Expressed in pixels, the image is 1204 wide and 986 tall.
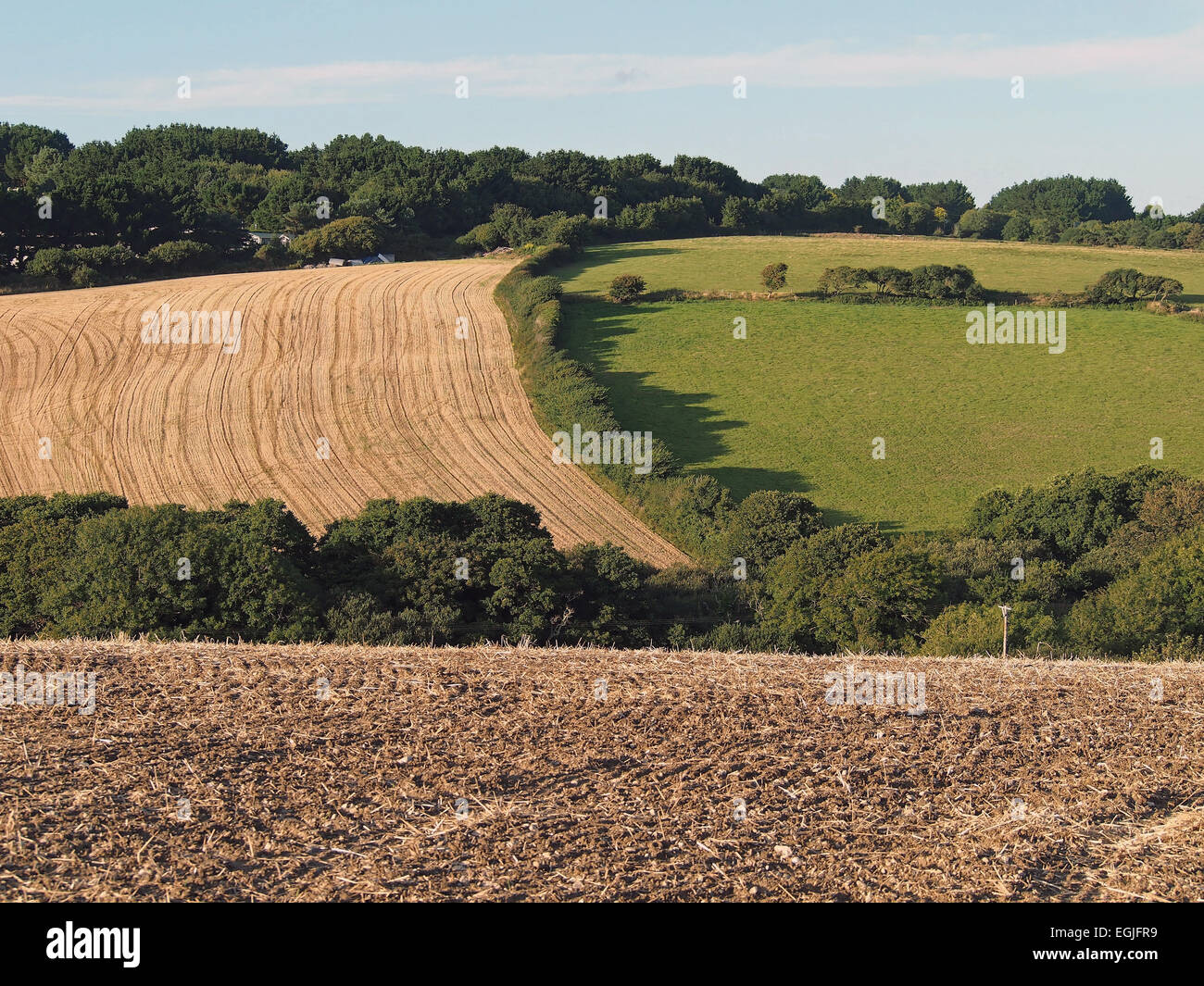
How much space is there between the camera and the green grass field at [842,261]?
259ft

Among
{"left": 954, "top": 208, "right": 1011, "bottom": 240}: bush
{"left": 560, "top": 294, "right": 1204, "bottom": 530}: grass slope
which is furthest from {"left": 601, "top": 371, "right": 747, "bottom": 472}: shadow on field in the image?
{"left": 954, "top": 208, "right": 1011, "bottom": 240}: bush

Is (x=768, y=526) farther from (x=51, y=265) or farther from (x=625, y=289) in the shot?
(x=51, y=265)

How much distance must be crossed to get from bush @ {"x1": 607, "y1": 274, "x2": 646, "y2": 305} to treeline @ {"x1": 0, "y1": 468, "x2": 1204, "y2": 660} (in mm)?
40303

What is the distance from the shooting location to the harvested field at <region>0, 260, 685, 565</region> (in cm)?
4381

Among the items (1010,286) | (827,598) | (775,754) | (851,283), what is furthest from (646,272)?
(775,754)

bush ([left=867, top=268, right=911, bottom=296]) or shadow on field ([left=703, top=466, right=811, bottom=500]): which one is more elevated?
bush ([left=867, top=268, right=911, bottom=296])

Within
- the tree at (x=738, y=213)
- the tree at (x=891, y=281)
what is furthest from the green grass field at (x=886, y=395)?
the tree at (x=738, y=213)

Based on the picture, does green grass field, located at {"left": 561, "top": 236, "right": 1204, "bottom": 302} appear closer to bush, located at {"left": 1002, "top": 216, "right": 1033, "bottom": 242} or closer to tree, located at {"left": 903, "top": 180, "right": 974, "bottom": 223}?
bush, located at {"left": 1002, "top": 216, "right": 1033, "bottom": 242}

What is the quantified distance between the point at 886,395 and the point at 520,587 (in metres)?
37.1

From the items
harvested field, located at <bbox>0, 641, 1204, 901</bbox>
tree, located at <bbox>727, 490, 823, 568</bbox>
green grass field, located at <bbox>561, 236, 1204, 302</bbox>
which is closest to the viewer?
harvested field, located at <bbox>0, 641, 1204, 901</bbox>

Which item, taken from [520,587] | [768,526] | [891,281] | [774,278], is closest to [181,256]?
[774,278]

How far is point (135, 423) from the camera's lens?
49594 millimetres

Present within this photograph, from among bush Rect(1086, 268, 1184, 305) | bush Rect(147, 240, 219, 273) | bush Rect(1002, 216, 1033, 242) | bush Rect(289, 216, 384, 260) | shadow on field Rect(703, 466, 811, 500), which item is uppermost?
bush Rect(1002, 216, 1033, 242)

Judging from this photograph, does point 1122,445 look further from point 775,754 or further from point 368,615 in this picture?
point 775,754
